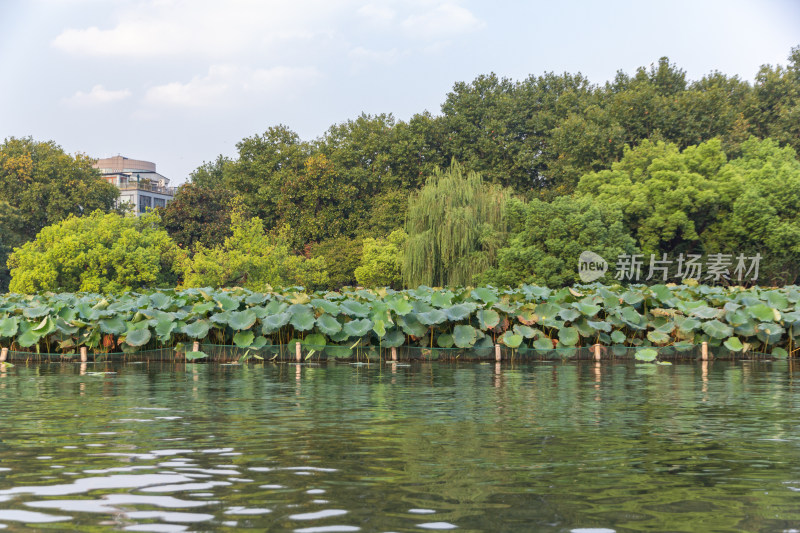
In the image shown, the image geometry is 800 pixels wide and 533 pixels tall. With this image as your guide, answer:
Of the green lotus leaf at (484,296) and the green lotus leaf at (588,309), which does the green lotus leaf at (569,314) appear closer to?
the green lotus leaf at (588,309)

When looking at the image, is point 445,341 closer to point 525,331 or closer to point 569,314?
point 525,331

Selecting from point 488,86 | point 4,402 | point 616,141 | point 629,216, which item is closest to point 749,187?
point 629,216

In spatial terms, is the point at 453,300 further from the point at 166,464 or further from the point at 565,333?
the point at 166,464

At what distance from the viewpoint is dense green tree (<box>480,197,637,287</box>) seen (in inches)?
1399

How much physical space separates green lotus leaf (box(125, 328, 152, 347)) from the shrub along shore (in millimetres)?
23

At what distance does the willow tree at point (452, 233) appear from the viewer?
37281 mm

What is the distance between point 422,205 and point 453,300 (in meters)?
21.1

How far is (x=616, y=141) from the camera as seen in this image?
4425cm

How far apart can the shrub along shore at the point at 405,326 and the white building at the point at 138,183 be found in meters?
56.4

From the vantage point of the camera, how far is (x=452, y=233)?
37438 mm

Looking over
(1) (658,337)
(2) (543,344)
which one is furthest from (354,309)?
(1) (658,337)

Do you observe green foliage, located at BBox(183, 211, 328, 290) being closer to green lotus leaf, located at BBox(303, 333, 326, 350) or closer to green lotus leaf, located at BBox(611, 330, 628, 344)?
green lotus leaf, located at BBox(303, 333, 326, 350)

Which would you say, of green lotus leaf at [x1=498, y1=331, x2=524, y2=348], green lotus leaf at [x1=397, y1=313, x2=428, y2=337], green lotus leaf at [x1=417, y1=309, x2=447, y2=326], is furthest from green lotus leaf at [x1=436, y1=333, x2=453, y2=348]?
green lotus leaf at [x1=498, y1=331, x2=524, y2=348]

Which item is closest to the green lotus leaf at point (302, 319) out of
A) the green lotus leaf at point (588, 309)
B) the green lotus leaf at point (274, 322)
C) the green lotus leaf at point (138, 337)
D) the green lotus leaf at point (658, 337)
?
the green lotus leaf at point (274, 322)
